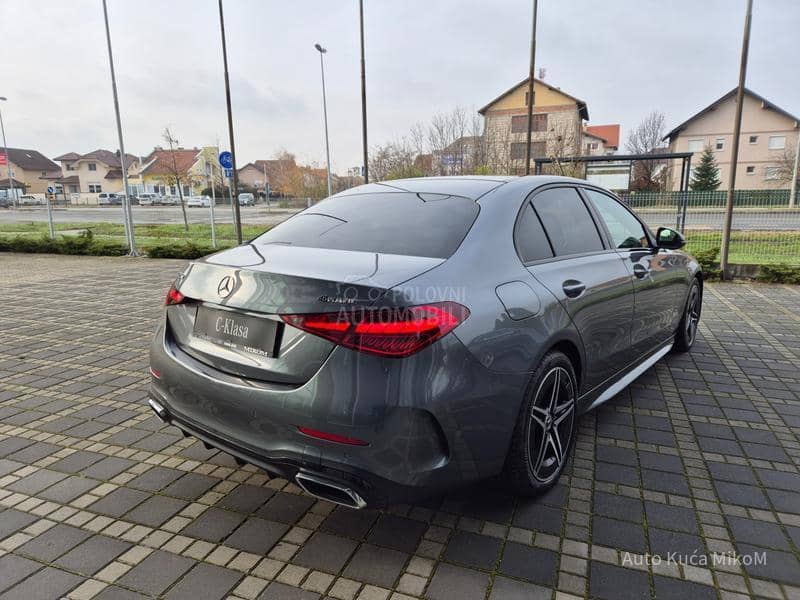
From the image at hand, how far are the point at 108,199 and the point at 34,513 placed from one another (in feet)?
246

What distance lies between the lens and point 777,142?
5025 cm

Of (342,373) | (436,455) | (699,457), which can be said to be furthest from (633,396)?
(342,373)

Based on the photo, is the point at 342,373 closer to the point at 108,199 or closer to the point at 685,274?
the point at 685,274

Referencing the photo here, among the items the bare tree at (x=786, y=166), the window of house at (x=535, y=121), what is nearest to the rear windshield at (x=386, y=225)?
the window of house at (x=535, y=121)

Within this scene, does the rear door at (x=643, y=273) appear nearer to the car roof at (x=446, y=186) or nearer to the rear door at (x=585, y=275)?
the rear door at (x=585, y=275)

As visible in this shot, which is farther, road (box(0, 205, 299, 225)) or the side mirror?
road (box(0, 205, 299, 225))

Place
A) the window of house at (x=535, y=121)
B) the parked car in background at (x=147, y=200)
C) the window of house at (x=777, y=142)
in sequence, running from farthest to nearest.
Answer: the parked car in background at (x=147, y=200) → the window of house at (x=777, y=142) → the window of house at (x=535, y=121)

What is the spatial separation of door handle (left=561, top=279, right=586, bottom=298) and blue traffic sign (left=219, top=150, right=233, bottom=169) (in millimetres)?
14110

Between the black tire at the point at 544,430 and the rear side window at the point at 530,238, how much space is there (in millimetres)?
522

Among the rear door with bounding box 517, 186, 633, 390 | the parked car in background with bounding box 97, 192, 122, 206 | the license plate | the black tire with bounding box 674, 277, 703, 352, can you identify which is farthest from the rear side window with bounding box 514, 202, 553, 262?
the parked car in background with bounding box 97, 192, 122, 206

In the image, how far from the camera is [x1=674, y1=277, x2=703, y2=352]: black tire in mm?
5078

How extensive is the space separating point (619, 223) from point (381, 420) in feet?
9.23

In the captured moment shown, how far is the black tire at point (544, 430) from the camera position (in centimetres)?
246

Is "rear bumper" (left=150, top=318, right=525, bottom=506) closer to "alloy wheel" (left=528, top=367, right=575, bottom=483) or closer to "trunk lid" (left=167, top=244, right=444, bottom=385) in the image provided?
"trunk lid" (left=167, top=244, right=444, bottom=385)
